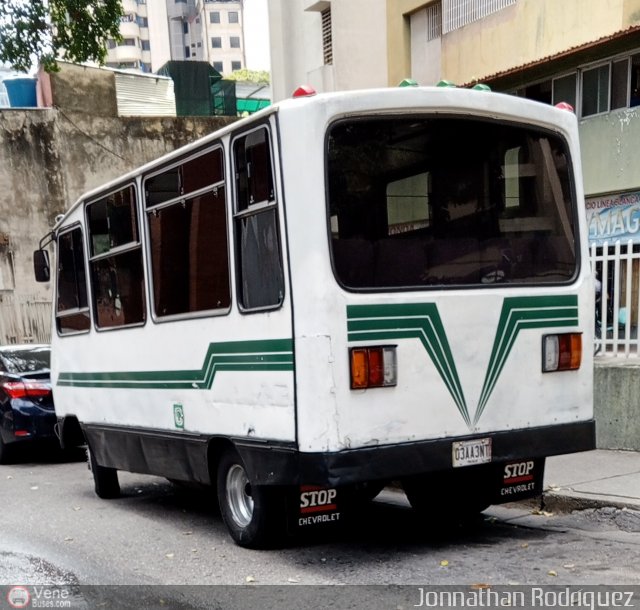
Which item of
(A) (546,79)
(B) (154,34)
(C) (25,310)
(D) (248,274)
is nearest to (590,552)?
(D) (248,274)

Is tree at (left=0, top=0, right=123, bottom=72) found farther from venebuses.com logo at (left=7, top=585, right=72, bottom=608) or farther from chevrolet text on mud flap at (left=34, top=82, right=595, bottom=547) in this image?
venebuses.com logo at (left=7, top=585, right=72, bottom=608)

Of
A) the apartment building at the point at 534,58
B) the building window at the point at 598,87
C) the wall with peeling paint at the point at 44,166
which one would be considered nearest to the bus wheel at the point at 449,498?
the apartment building at the point at 534,58

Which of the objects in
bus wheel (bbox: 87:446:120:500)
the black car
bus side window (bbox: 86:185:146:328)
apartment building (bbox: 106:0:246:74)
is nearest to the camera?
bus side window (bbox: 86:185:146:328)

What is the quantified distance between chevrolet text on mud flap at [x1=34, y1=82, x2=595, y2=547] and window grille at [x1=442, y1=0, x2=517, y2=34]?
1152 cm

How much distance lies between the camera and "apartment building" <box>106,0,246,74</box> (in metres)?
95.8

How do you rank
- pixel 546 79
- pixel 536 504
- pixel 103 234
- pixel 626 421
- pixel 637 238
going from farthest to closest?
pixel 546 79 < pixel 637 238 < pixel 626 421 < pixel 103 234 < pixel 536 504

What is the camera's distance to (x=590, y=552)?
546cm

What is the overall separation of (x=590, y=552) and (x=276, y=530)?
81.0 inches

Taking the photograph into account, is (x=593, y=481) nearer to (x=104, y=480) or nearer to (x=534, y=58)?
(x=104, y=480)

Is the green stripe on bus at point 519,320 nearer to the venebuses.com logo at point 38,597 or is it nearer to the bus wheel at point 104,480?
the venebuses.com logo at point 38,597

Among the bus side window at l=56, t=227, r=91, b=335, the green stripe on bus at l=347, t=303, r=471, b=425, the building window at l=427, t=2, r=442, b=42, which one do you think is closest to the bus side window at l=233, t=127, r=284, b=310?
the green stripe on bus at l=347, t=303, r=471, b=425

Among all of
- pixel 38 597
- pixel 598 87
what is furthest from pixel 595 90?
pixel 38 597

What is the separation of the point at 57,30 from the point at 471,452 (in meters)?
10.9

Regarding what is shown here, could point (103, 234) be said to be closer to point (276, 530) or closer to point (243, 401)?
point (243, 401)
